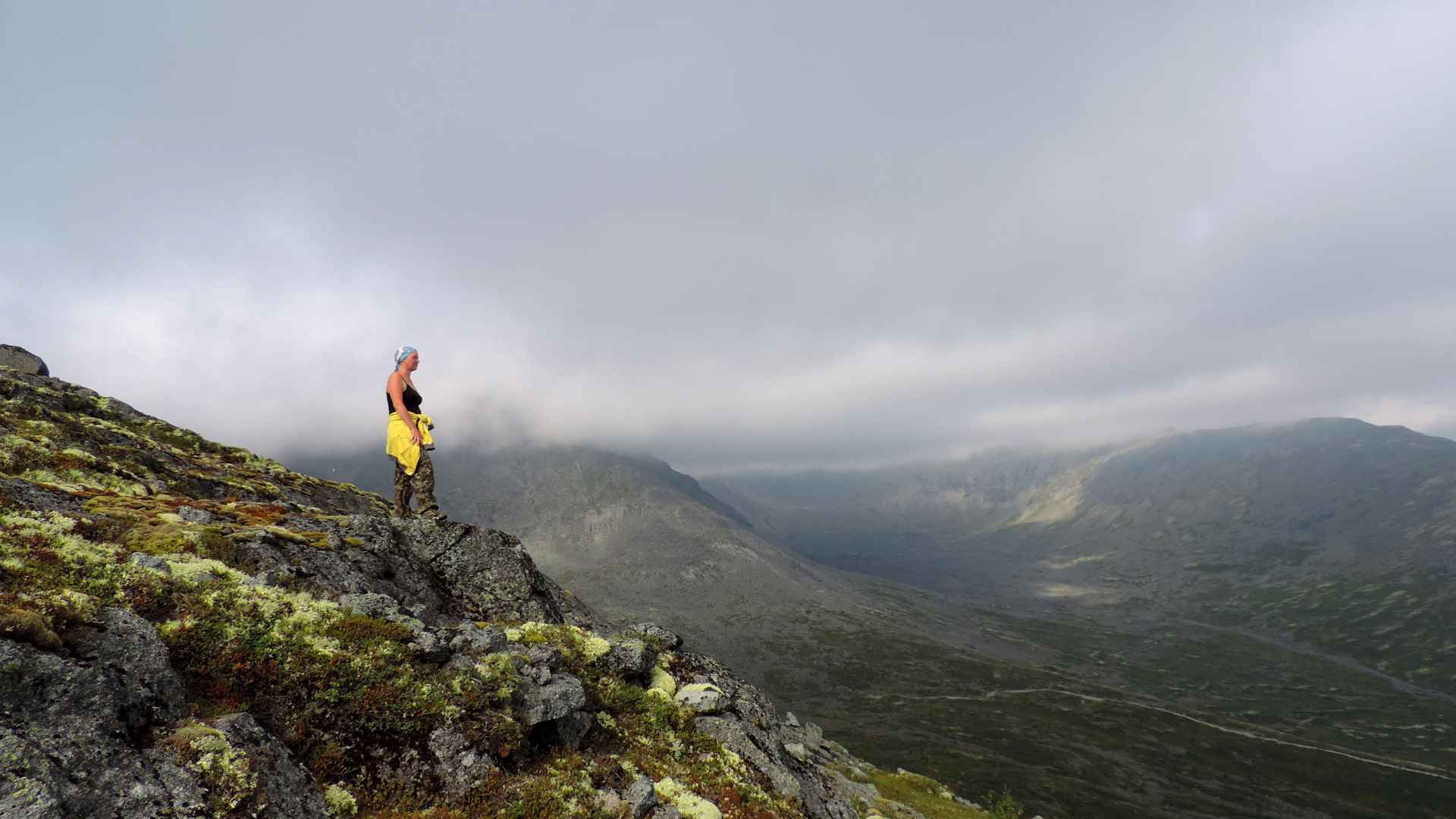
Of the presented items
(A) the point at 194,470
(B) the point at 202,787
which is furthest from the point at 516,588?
(A) the point at 194,470

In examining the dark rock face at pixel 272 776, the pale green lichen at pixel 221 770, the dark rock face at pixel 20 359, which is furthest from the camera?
the dark rock face at pixel 20 359

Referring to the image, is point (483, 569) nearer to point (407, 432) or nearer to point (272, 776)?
point (407, 432)

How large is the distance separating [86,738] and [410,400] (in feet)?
52.6

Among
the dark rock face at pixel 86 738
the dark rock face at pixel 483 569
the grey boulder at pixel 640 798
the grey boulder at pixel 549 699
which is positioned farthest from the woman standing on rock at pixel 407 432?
the grey boulder at pixel 640 798

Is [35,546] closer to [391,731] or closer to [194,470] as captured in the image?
[391,731]

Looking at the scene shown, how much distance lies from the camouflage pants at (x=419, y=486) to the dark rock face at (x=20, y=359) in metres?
50.5

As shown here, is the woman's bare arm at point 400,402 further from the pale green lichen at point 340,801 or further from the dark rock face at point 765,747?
the pale green lichen at point 340,801

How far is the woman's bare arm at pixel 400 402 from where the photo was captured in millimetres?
20438

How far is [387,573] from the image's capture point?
58.8ft

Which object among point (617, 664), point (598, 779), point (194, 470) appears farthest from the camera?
point (194, 470)

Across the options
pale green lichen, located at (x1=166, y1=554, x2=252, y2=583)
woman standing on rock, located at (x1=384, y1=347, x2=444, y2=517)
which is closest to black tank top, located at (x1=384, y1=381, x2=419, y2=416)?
woman standing on rock, located at (x1=384, y1=347, x2=444, y2=517)

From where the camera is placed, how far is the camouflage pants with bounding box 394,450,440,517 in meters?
21.7

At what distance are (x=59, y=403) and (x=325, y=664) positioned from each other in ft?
116

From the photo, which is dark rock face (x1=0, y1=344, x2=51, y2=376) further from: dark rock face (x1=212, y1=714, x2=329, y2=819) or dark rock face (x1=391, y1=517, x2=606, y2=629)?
dark rock face (x1=212, y1=714, x2=329, y2=819)
